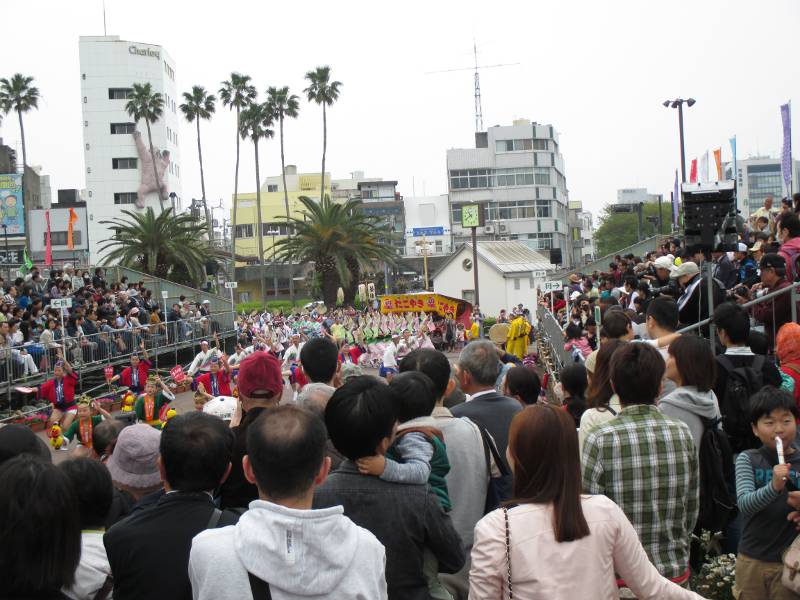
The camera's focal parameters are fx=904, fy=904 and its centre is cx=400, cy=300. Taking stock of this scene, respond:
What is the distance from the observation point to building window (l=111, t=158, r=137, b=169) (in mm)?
81500

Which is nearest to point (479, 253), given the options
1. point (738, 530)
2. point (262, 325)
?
point (262, 325)

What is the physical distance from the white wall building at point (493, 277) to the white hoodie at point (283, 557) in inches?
2057

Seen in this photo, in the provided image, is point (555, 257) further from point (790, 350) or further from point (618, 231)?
point (618, 231)

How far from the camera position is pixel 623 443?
13.3 ft

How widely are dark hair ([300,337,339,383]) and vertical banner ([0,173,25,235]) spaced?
5909 centimetres

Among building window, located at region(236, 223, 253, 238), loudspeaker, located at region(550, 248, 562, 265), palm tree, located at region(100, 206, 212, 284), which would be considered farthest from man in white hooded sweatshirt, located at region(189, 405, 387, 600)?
building window, located at region(236, 223, 253, 238)

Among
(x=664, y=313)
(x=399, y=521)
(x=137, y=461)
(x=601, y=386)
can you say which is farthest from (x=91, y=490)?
(x=664, y=313)

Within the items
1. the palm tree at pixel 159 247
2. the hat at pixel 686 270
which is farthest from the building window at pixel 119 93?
the hat at pixel 686 270

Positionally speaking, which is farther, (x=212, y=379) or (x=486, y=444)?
(x=212, y=379)

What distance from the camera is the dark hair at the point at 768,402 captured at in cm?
447

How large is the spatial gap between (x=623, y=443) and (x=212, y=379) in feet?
51.8

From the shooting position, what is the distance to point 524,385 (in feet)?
19.8

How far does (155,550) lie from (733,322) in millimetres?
4279

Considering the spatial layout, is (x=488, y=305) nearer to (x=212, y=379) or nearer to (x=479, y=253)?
(x=479, y=253)
